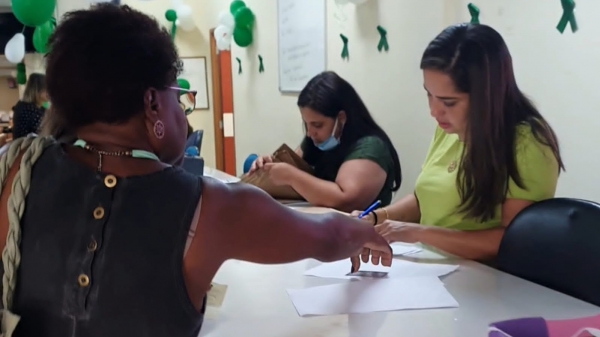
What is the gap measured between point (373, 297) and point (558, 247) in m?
0.41

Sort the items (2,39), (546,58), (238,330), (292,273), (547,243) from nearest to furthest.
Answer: (238,330), (547,243), (292,273), (546,58), (2,39)

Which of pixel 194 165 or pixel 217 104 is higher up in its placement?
pixel 217 104

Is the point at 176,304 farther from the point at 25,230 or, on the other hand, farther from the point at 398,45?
the point at 398,45

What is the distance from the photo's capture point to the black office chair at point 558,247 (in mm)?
1190

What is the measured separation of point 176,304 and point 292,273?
666mm

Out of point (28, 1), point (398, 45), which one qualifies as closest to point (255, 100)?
point (28, 1)

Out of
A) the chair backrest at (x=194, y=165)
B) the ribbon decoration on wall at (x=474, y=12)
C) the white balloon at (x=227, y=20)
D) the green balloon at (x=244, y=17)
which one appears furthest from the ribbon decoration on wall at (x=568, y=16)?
the white balloon at (x=227, y=20)

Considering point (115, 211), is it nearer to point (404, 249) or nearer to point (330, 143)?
point (404, 249)

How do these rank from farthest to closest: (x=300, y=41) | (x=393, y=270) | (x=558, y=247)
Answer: (x=300, y=41) < (x=393, y=270) < (x=558, y=247)

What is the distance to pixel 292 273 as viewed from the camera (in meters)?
1.42

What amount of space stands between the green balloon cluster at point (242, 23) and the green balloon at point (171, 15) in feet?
4.75

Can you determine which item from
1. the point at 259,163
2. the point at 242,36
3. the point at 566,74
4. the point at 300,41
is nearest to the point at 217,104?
the point at 242,36

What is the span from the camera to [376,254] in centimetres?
130

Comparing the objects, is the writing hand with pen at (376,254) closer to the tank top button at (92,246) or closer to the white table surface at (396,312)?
the white table surface at (396,312)
